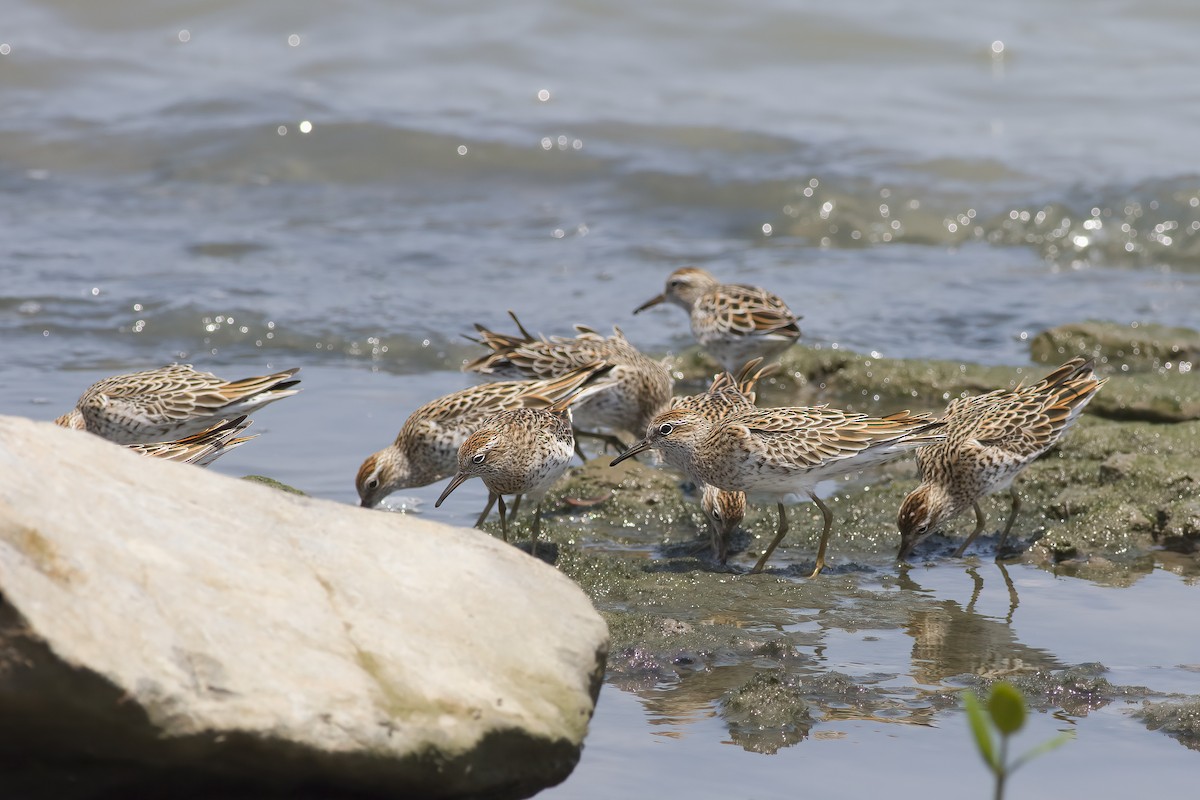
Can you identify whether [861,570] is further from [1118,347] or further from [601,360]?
[1118,347]

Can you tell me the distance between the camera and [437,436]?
8336mm

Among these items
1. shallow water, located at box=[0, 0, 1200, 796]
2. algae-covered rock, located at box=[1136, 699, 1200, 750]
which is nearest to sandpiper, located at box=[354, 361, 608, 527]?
shallow water, located at box=[0, 0, 1200, 796]

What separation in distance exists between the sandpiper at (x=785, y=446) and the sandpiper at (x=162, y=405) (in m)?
2.09

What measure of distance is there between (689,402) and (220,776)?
4.76 m

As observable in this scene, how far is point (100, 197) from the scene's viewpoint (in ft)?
57.1

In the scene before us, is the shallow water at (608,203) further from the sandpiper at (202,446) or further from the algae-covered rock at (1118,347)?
the sandpiper at (202,446)

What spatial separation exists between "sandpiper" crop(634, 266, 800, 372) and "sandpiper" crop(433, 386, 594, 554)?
2.91 m

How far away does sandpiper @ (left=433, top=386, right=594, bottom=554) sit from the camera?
24.2 ft

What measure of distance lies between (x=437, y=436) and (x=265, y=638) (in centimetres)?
429

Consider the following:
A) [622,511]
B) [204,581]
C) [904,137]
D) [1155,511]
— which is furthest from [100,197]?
[204,581]

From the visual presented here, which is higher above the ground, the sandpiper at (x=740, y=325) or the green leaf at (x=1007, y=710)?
the green leaf at (x=1007, y=710)

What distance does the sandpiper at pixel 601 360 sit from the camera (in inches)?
370

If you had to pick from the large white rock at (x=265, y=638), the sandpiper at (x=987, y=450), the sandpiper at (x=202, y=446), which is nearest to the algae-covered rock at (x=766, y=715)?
the large white rock at (x=265, y=638)

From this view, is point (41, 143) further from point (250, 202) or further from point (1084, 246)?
point (1084, 246)
